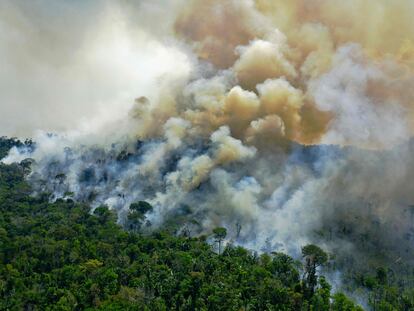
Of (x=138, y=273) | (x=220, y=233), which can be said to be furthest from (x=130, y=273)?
(x=220, y=233)

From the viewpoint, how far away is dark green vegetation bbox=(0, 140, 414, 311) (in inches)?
3051

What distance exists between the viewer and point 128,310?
233 feet

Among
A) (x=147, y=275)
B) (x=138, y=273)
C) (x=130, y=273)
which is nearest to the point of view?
(x=147, y=275)

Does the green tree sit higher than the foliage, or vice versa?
the green tree

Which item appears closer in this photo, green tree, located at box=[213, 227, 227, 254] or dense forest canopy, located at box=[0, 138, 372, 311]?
dense forest canopy, located at box=[0, 138, 372, 311]

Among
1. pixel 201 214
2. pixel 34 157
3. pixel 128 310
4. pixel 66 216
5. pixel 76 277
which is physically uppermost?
pixel 34 157

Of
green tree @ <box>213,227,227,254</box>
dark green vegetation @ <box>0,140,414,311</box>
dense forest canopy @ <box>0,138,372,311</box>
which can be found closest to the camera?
dense forest canopy @ <box>0,138,372,311</box>

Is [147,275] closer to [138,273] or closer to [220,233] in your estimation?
[138,273]

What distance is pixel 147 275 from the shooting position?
289ft

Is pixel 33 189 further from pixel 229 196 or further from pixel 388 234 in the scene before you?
pixel 388 234

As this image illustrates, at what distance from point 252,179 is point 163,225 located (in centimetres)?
2636

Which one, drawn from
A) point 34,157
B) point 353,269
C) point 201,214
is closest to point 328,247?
point 353,269

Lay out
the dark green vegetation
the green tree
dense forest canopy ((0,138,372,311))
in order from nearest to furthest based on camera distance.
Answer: dense forest canopy ((0,138,372,311)) < the dark green vegetation < the green tree

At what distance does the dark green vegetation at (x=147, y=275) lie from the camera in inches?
3051
